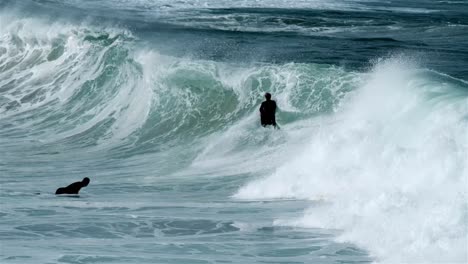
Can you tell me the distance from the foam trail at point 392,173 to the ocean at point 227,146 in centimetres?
3

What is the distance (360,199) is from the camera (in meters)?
15.0

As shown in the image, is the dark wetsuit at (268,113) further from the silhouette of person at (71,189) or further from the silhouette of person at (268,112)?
the silhouette of person at (71,189)

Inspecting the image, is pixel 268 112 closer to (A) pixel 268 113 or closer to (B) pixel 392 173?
(A) pixel 268 113

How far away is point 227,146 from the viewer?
864 inches

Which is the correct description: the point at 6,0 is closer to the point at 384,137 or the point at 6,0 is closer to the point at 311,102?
the point at 311,102

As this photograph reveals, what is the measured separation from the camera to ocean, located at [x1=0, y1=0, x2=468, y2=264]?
13547mm

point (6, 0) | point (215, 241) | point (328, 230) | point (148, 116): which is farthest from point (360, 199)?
point (6, 0)

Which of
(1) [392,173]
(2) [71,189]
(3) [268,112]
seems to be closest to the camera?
(1) [392,173]

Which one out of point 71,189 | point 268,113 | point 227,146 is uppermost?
point 268,113

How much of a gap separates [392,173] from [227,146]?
Answer: 619 cm

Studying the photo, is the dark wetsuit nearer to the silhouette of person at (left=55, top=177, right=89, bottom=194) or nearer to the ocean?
the ocean

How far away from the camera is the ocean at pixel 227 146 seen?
13547mm

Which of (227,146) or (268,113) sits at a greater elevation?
(268,113)

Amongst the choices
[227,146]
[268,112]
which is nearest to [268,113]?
[268,112]
